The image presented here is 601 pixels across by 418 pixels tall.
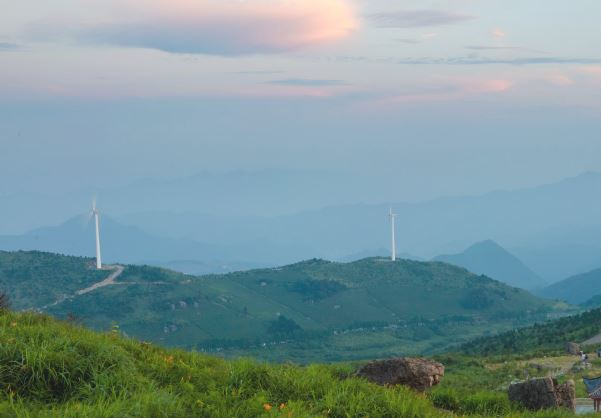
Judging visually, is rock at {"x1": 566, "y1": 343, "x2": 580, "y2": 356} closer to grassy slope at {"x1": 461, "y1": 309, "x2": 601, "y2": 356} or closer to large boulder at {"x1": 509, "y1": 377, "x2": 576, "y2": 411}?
grassy slope at {"x1": 461, "y1": 309, "x2": 601, "y2": 356}

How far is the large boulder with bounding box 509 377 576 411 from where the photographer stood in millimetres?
22828

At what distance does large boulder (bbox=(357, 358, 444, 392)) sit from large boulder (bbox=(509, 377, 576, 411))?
2.50 m

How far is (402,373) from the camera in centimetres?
2275

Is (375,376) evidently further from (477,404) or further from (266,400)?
(266,400)

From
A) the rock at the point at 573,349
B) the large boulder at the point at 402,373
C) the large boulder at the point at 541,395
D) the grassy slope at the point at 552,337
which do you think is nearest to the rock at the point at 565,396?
the large boulder at the point at 541,395

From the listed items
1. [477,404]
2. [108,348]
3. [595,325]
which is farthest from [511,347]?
[108,348]

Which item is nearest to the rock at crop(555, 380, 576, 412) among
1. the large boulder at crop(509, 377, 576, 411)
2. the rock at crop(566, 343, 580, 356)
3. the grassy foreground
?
the large boulder at crop(509, 377, 576, 411)

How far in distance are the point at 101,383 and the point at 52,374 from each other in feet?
3.75

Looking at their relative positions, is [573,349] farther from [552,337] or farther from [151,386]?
[151,386]

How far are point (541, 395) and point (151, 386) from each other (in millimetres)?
11998

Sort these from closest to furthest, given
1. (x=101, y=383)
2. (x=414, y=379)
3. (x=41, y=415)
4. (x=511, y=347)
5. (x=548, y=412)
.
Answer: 1. (x=41, y=415)
2. (x=101, y=383)
3. (x=548, y=412)
4. (x=414, y=379)
5. (x=511, y=347)

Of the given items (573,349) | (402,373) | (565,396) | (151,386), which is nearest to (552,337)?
(573,349)

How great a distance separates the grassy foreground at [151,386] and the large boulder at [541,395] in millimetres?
1325

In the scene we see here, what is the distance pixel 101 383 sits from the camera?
17438mm
